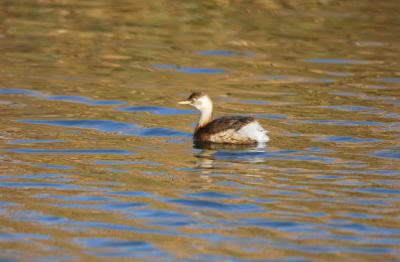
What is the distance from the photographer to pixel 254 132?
44.4 ft

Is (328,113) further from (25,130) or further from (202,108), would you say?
(25,130)

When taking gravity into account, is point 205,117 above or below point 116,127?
above

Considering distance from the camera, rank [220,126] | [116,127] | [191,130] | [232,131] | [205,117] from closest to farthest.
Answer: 1. [232,131]
2. [220,126]
3. [205,117]
4. [116,127]
5. [191,130]

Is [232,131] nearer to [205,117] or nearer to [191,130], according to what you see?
[205,117]

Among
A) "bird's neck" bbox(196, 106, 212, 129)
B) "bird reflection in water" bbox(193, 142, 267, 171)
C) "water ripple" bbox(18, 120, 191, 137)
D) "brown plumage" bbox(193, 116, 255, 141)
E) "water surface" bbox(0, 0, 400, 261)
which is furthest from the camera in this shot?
"bird's neck" bbox(196, 106, 212, 129)

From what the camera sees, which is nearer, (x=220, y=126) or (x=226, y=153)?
(x=226, y=153)

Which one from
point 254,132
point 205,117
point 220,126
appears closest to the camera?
point 254,132

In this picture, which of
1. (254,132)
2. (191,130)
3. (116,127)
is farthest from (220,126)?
(116,127)

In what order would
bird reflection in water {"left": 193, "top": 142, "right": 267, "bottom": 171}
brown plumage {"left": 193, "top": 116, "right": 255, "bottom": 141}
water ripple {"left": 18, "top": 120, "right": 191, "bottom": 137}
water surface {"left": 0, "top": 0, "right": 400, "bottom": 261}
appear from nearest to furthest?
water surface {"left": 0, "top": 0, "right": 400, "bottom": 261}
bird reflection in water {"left": 193, "top": 142, "right": 267, "bottom": 171}
brown plumage {"left": 193, "top": 116, "right": 255, "bottom": 141}
water ripple {"left": 18, "top": 120, "right": 191, "bottom": 137}

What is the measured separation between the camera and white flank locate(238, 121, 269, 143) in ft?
44.3

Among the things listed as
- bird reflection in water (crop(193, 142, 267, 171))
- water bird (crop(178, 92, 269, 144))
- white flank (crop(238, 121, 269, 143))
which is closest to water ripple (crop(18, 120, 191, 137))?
water bird (crop(178, 92, 269, 144))

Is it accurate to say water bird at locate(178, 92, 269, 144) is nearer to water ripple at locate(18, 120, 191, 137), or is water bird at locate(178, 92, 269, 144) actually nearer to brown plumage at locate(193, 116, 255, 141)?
brown plumage at locate(193, 116, 255, 141)

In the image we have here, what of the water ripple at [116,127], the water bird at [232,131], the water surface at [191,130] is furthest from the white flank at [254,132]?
the water ripple at [116,127]

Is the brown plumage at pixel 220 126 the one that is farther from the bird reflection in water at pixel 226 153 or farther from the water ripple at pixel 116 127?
the water ripple at pixel 116 127
